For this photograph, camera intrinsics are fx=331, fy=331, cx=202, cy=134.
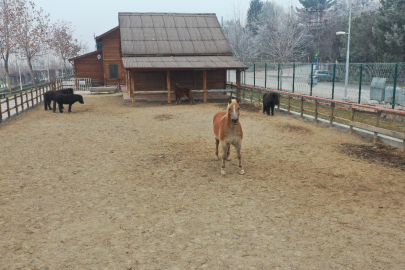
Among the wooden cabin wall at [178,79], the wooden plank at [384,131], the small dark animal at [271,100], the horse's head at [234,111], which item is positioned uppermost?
the wooden cabin wall at [178,79]

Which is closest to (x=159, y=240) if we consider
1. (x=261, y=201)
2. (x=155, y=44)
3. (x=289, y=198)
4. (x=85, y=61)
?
(x=261, y=201)

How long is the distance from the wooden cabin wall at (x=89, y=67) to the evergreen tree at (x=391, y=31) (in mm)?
29747

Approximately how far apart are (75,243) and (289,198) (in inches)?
146

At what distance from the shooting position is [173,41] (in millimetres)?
23094

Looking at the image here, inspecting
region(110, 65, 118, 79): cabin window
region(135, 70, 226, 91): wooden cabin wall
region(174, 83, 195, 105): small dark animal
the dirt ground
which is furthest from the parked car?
region(110, 65, 118, 79): cabin window

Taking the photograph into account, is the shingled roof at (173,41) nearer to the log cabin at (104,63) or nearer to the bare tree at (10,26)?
the log cabin at (104,63)

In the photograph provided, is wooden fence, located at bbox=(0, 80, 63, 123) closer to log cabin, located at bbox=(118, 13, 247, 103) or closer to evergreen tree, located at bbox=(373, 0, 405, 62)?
log cabin, located at bbox=(118, 13, 247, 103)

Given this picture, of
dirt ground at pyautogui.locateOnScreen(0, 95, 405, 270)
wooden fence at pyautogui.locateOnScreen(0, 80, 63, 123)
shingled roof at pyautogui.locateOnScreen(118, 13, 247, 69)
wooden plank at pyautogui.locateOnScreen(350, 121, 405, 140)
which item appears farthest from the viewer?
shingled roof at pyautogui.locateOnScreen(118, 13, 247, 69)

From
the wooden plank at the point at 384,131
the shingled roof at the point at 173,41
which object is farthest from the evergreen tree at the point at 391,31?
the wooden plank at the point at 384,131

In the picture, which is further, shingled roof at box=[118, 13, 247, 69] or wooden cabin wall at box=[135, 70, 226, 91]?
wooden cabin wall at box=[135, 70, 226, 91]

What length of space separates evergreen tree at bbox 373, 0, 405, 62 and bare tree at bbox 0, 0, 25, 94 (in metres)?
37.9

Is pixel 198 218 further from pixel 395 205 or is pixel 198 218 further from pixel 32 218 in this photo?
pixel 395 205

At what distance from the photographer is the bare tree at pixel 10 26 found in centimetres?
3275

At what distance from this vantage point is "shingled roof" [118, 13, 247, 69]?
20500 mm
